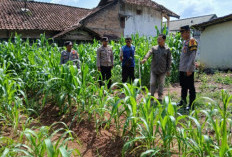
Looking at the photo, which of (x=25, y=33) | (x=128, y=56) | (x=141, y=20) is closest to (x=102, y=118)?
(x=128, y=56)

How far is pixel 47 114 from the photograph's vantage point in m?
3.27

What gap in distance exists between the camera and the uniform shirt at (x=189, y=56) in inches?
138

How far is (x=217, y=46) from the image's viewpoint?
9688mm

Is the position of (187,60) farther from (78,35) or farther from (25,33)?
(25,33)

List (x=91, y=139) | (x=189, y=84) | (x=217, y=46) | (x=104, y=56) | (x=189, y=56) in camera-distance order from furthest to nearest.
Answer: (x=217, y=46), (x=104, y=56), (x=189, y=84), (x=189, y=56), (x=91, y=139)

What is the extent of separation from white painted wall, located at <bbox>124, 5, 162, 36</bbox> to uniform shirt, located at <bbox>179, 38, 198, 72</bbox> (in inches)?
621

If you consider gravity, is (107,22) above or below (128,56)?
above

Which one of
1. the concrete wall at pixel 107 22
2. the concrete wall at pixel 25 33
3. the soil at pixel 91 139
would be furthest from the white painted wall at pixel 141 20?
the soil at pixel 91 139

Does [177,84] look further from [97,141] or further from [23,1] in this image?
[23,1]

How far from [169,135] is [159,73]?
2479 mm

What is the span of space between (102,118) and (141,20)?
18.3m

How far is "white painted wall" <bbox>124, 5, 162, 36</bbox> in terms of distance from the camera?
19177 millimetres

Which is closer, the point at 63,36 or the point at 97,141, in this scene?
the point at 97,141

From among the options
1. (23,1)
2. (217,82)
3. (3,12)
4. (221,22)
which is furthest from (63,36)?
(217,82)
